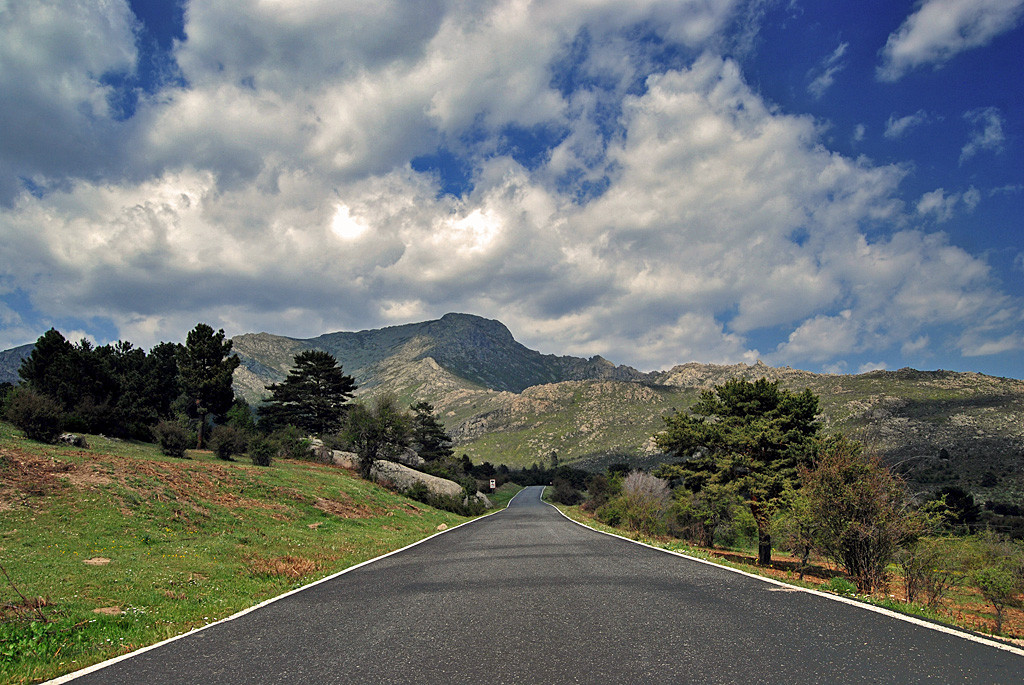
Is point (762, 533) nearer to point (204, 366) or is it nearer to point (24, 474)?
point (24, 474)

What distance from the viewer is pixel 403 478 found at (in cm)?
4484

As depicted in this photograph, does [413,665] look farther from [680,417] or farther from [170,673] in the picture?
[680,417]

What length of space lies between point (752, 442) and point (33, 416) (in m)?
38.4

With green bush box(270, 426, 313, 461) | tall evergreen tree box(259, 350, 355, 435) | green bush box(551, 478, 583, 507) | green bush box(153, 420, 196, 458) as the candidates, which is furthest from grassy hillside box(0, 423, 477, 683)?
green bush box(551, 478, 583, 507)

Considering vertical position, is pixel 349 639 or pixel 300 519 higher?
pixel 349 639

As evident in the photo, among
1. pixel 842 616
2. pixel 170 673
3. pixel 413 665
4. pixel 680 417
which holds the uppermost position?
pixel 680 417

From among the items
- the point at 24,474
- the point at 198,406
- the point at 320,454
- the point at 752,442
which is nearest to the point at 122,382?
the point at 198,406

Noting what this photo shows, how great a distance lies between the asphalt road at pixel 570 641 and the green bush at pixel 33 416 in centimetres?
2357

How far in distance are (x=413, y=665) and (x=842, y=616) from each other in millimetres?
5594

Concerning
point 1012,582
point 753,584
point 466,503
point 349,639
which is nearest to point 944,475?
point 466,503

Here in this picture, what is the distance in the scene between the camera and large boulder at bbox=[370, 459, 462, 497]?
1706 inches

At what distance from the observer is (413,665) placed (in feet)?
16.8

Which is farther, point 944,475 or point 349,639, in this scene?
point 944,475

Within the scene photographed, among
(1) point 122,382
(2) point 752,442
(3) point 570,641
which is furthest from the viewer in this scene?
(1) point 122,382
